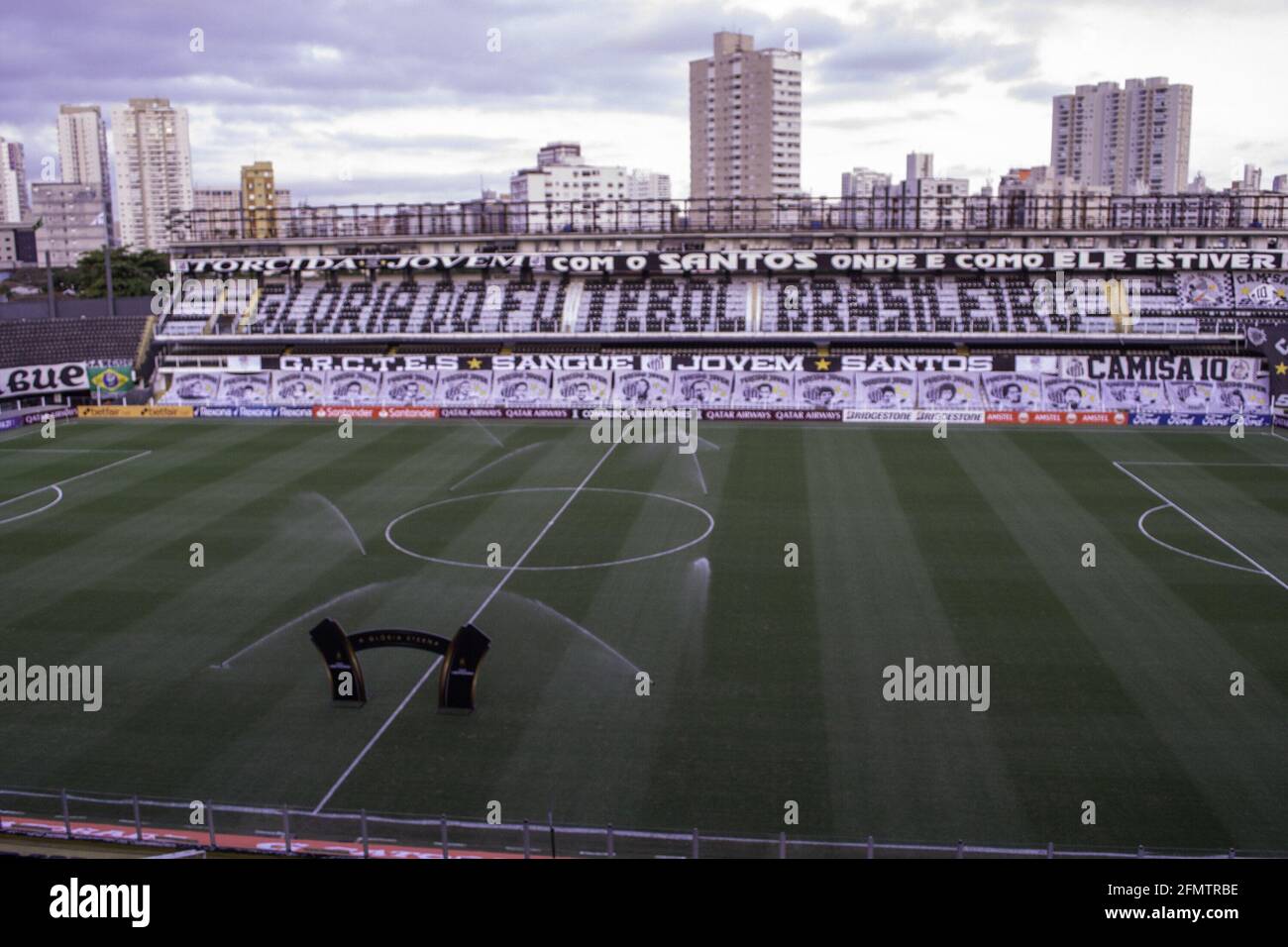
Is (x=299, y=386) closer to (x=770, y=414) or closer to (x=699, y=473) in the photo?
(x=770, y=414)

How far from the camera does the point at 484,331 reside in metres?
65.6

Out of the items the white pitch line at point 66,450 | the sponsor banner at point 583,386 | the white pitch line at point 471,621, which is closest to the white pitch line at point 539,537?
the white pitch line at point 471,621

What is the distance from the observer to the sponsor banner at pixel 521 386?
58219mm

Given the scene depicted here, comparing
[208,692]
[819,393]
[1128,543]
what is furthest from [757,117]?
[208,692]

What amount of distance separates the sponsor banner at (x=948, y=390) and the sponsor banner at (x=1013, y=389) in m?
0.66

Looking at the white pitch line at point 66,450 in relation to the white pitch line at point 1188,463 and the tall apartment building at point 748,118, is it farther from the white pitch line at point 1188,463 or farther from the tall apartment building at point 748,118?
the tall apartment building at point 748,118

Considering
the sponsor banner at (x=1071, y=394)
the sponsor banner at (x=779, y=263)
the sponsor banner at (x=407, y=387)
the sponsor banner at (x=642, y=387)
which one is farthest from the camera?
the sponsor banner at (x=779, y=263)

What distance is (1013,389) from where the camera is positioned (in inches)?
2180

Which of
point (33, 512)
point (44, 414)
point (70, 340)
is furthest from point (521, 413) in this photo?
point (70, 340)

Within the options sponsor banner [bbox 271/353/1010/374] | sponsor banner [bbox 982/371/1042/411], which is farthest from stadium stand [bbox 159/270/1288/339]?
sponsor banner [bbox 982/371/1042/411]
